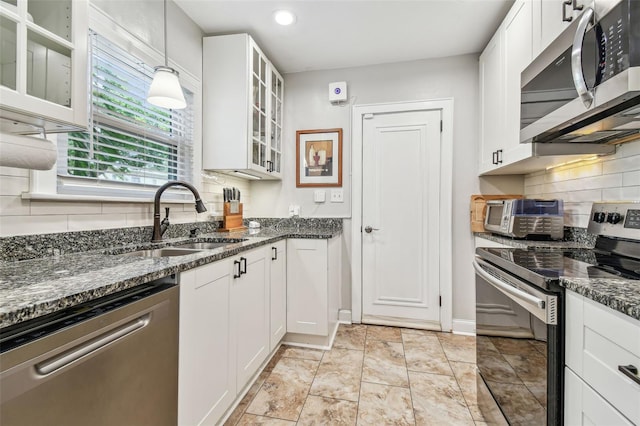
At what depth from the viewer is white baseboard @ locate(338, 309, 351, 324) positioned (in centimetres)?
278

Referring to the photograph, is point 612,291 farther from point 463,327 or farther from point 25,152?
point 463,327

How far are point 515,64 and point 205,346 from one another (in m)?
2.47

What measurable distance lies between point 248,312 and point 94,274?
916 mm

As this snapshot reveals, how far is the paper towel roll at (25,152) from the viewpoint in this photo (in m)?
0.83

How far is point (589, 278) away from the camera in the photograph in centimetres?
89

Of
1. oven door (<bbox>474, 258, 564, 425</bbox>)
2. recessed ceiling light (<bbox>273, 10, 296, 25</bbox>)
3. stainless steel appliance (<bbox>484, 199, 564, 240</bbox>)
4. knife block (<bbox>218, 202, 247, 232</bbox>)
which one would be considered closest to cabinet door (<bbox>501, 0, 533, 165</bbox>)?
stainless steel appliance (<bbox>484, 199, 564, 240</bbox>)

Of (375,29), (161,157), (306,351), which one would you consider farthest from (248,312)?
(375,29)

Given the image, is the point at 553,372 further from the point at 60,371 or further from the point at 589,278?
the point at 60,371

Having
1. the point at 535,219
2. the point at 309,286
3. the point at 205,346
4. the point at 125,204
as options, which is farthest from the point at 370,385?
the point at 125,204

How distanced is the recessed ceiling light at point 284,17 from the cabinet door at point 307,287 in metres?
1.67

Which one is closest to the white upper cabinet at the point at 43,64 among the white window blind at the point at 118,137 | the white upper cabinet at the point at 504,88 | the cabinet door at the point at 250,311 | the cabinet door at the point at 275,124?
the white window blind at the point at 118,137

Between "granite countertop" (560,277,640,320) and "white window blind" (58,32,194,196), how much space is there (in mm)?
2005

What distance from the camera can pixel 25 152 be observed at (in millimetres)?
879

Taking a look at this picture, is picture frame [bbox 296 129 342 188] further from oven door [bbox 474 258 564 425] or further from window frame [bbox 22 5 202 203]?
oven door [bbox 474 258 564 425]
